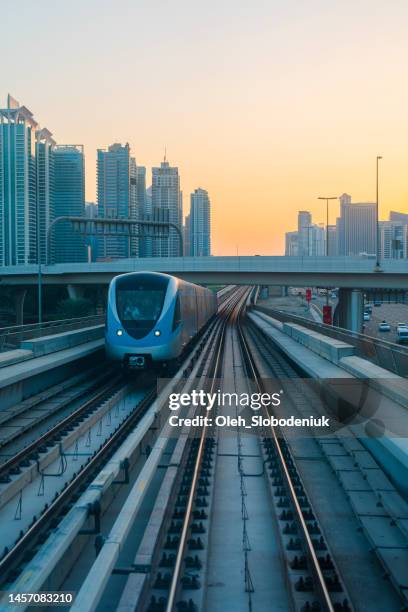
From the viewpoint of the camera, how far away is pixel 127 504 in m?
7.41

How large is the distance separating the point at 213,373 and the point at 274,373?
6.84ft

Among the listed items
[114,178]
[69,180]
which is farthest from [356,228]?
[69,180]

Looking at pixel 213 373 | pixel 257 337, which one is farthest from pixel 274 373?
pixel 257 337

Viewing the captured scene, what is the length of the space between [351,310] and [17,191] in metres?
84.4

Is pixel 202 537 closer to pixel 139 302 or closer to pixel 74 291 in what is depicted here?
pixel 139 302

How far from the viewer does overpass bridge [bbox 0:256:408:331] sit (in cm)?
3612

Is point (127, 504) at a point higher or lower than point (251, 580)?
higher

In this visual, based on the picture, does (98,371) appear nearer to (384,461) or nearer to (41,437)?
(41,437)

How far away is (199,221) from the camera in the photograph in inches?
7795

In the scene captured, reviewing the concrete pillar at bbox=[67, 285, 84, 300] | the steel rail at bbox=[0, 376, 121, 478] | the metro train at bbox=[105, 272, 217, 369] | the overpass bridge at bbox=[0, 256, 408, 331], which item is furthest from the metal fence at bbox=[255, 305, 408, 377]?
the concrete pillar at bbox=[67, 285, 84, 300]

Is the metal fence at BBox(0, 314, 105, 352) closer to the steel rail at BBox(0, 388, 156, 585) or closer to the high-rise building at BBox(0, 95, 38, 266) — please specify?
the steel rail at BBox(0, 388, 156, 585)

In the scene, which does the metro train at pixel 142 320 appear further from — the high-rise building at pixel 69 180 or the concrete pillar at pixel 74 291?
the high-rise building at pixel 69 180

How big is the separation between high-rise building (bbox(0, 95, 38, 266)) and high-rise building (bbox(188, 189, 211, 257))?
7953cm

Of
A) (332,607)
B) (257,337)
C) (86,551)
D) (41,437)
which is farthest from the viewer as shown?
(257,337)
